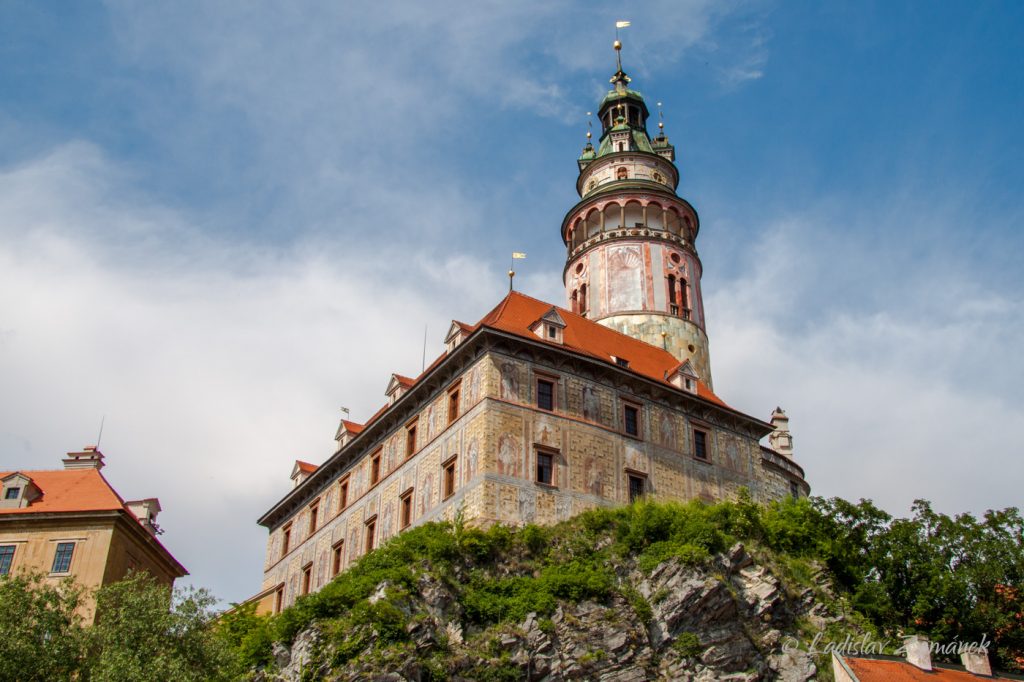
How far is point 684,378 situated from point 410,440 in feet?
35.2

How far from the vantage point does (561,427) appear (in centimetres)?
3603

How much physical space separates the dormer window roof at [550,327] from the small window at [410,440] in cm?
583

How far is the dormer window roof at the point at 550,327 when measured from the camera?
37.7 metres

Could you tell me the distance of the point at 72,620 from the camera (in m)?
26.9

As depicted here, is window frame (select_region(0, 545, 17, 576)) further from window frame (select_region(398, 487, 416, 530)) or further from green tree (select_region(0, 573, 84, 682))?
window frame (select_region(398, 487, 416, 530))

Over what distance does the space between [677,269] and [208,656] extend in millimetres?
30141

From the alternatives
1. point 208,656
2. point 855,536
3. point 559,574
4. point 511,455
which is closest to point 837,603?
point 855,536

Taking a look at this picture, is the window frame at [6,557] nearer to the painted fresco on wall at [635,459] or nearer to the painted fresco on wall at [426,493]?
the painted fresco on wall at [426,493]

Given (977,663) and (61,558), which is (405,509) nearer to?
(61,558)

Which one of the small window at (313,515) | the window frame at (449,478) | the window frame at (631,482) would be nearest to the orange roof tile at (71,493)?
the small window at (313,515)

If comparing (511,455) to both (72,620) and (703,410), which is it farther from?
(72,620)

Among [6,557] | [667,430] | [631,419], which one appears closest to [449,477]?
[631,419]

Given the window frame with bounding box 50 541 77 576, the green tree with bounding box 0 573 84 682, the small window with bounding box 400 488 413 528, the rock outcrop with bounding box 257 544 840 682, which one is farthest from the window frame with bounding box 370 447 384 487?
the green tree with bounding box 0 573 84 682

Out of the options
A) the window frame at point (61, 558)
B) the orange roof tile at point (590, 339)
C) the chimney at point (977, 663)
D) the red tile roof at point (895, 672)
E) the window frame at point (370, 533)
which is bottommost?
the red tile roof at point (895, 672)
